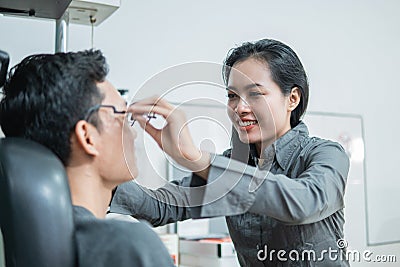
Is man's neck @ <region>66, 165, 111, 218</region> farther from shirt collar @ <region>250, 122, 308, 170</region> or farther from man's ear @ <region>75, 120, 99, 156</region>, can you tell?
shirt collar @ <region>250, 122, 308, 170</region>

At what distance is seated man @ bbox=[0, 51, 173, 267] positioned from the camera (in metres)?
1.01

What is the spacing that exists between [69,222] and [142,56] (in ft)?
6.52

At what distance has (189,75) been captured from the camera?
114cm

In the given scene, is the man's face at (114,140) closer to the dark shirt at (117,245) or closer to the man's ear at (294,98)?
the dark shirt at (117,245)

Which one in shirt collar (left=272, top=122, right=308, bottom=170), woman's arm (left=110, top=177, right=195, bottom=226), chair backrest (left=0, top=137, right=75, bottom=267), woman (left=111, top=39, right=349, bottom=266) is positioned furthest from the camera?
shirt collar (left=272, top=122, right=308, bottom=170)

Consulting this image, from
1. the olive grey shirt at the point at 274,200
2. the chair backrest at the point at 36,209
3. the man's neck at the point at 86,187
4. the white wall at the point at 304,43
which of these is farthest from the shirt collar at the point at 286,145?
the white wall at the point at 304,43

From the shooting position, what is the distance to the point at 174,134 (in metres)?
1.04

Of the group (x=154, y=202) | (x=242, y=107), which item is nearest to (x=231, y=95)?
(x=242, y=107)

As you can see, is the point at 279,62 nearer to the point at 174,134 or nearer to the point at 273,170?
the point at 273,170

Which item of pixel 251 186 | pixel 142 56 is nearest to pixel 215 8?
pixel 142 56

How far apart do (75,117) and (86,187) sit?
140 millimetres

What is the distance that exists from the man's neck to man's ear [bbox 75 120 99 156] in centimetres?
4

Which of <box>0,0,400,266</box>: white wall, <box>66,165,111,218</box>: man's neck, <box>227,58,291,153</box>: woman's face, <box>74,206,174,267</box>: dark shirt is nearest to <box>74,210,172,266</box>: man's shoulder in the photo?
<box>74,206,174,267</box>: dark shirt

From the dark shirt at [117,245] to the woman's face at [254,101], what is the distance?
0.55 meters
